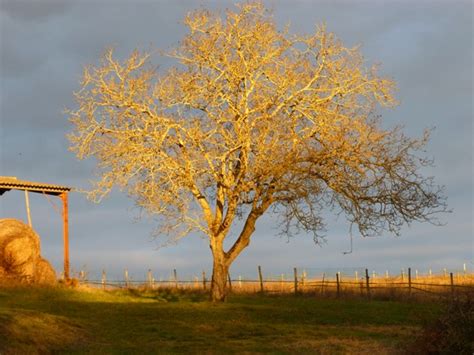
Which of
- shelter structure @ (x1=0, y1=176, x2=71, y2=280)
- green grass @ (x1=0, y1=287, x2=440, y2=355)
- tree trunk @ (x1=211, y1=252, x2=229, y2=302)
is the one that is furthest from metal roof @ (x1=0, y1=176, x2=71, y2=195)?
tree trunk @ (x1=211, y1=252, x2=229, y2=302)

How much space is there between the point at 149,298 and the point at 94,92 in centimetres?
1210

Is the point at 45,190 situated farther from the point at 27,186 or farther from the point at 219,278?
the point at 219,278

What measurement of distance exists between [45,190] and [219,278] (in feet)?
39.1

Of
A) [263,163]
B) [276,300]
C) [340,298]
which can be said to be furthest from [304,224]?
[340,298]

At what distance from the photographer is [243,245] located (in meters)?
37.1

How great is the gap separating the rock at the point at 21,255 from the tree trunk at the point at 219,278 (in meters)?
9.44

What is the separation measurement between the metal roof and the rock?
1873 millimetres

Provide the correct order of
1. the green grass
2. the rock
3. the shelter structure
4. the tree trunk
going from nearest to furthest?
the green grass < the tree trunk < the rock < the shelter structure

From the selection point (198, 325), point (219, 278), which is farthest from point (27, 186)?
point (198, 325)

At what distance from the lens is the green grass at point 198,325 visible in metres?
20.5

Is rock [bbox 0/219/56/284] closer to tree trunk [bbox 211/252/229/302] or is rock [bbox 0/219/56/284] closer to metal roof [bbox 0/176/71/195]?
metal roof [bbox 0/176/71/195]

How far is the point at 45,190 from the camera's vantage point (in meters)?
42.1

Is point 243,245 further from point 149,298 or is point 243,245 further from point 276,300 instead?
point 149,298

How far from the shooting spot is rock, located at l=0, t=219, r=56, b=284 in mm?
38781
